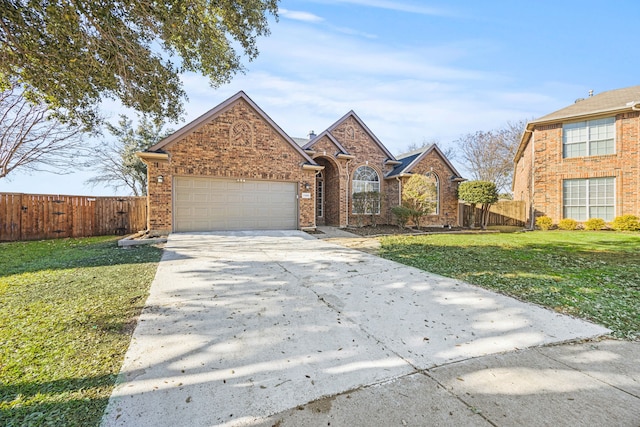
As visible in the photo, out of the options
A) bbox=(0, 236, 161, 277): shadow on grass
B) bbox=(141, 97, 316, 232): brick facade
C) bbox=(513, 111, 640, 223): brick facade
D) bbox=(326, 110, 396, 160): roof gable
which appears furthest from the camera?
bbox=(326, 110, 396, 160): roof gable

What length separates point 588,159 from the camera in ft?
48.0

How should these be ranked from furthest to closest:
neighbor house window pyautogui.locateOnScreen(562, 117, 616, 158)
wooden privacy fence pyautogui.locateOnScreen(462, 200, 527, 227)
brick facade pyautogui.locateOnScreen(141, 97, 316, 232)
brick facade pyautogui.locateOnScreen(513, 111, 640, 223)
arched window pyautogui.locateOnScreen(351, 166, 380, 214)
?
wooden privacy fence pyautogui.locateOnScreen(462, 200, 527, 227), arched window pyautogui.locateOnScreen(351, 166, 380, 214), neighbor house window pyautogui.locateOnScreen(562, 117, 616, 158), brick facade pyautogui.locateOnScreen(513, 111, 640, 223), brick facade pyautogui.locateOnScreen(141, 97, 316, 232)

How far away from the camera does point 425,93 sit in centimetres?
1395

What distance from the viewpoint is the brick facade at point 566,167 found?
534 inches

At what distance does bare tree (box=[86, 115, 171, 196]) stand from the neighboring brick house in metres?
24.3

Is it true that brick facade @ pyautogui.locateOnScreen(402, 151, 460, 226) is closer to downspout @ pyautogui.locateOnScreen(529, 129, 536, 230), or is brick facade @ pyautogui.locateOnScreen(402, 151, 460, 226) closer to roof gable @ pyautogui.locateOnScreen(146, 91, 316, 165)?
downspout @ pyautogui.locateOnScreen(529, 129, 536, 230)

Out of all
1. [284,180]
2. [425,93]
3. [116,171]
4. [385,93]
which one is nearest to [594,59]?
[425,93]

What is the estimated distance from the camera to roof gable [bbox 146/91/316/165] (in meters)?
10.9

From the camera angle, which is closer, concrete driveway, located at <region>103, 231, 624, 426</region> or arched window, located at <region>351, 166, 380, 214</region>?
concrete driveway, located at <region>103, 231, 624, 426</region>

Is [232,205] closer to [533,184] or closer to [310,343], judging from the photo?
[310,343]

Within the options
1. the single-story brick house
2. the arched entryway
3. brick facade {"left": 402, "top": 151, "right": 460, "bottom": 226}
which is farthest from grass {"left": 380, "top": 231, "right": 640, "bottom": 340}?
brick facade {"left": 402, "top": 151, "right": 460, "bottom": 226}

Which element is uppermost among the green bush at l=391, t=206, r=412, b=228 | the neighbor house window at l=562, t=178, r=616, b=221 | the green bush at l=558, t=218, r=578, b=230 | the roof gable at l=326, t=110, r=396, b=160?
the roof gable at l=326, t=110, r=396, b=160

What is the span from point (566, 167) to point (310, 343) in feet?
61.3

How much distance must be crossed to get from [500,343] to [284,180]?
10.9 meters
